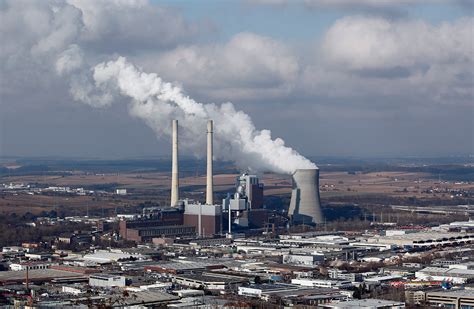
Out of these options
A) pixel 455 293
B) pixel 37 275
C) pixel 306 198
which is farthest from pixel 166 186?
pixel 455 293

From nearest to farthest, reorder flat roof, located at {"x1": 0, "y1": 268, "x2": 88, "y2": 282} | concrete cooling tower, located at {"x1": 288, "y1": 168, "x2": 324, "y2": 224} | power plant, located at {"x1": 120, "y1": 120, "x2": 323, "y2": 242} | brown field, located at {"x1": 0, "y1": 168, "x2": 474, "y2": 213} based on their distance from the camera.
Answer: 1. flat roof, located at {"x1": 0, "y1": 268, "x2": 88, "y2": 282}
2. power plant, located at {"x1": 120, "y1": 120, "x2": 323, "y2": 242}
3. concrete cooling tower, located at {"x1": 288, "y1": 168, "x2": 324, "y2": 224}
4. brown field, located at {"x1": 0, "y1": 168, "x2": 474, "y2": 213}

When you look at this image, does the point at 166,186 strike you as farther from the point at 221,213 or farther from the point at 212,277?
the point at 212,277

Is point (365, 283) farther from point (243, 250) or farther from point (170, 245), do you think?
point (170, 245)

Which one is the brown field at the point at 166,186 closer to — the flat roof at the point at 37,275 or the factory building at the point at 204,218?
the factory building at the point at 204,218

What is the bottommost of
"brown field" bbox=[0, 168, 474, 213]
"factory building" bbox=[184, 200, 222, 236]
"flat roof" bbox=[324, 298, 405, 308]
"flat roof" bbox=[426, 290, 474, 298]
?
"flat roof" bbox=[324, 298, 405, 308]

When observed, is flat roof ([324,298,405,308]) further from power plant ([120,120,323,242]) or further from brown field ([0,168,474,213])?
brown field ([0,168,474,213])

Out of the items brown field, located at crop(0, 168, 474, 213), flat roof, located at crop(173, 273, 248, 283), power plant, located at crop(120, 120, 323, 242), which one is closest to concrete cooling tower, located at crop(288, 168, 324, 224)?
power plant, located at crop(120, 120, 323, 242)

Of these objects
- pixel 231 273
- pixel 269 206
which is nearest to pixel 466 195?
pixel 269 206

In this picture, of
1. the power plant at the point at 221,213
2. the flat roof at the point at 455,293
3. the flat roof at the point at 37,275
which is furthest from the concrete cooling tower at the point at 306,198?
the flat roof at the point at 455,293
